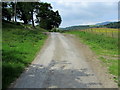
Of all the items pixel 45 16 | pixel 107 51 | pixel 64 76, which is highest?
pixel 45 16

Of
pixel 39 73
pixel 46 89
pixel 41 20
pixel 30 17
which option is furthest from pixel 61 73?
pixel 41 20

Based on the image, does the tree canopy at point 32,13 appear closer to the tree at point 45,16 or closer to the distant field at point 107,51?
the tree at point 45,16

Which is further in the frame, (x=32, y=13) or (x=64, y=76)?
(x=32, y=13)

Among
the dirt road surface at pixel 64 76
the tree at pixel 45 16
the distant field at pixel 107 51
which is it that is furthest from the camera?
the tree at pixel 45 16

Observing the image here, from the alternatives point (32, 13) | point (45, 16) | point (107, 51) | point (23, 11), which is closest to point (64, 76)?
point (107, 51)

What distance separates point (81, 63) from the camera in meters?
11.6

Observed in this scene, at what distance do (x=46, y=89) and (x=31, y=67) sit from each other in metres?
3.54

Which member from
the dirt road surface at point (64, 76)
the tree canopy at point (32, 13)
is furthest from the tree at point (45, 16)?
the dirt road surface at point (64, 76)

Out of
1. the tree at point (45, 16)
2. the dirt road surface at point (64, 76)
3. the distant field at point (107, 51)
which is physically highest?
the tree at point (45, 16)

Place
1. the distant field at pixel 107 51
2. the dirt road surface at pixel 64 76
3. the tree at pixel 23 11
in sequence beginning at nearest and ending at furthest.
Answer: the dirt road surface at pixel 64 76 < the distant field at pixel 107 51 < the tree at pixel 23 11

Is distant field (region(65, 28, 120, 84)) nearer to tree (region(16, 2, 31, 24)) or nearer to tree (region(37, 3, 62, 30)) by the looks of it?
tree (region(16, 2, 31, 24))

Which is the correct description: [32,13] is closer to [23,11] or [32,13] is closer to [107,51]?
[23,11]

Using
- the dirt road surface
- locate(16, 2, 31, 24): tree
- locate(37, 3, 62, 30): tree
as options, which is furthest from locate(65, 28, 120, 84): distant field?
locate(37, 3, 62, 30): tree

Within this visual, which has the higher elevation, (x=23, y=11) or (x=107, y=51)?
(x=23, y=11)
